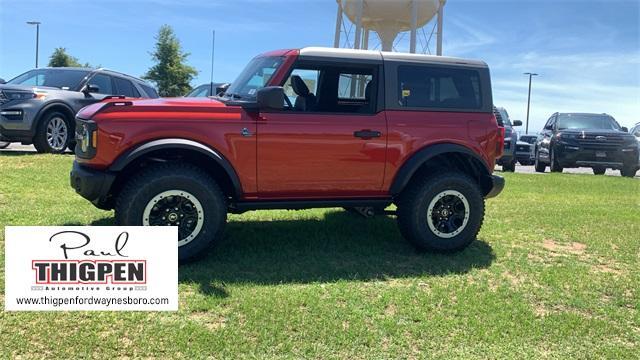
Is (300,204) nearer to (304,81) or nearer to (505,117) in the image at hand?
(304,81)

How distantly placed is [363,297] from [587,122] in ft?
42.9

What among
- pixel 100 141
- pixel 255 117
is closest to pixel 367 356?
pixel 255 117

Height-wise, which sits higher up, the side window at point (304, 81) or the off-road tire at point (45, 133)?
the side window at point (304, 81)

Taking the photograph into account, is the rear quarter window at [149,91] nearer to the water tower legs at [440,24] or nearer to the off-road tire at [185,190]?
the off-road tire at [185,190]

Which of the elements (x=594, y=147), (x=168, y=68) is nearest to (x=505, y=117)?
(x=594, y=147)

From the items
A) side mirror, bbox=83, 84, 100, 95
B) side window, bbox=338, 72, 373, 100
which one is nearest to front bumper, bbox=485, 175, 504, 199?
side window, bbox=338, 72, 373, 100

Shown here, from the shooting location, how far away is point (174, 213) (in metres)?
4.43

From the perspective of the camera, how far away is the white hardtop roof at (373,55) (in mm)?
4914

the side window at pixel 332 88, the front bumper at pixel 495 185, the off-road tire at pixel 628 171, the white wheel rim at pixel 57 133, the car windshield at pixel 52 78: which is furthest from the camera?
the off-road tire at pixel 628 171

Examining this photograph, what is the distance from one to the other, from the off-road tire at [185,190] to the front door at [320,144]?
0.45 metres

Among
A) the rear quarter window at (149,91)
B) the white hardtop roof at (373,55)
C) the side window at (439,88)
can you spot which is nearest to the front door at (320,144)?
the white hardtop roof at (373,55)

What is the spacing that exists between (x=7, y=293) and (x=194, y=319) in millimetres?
1206

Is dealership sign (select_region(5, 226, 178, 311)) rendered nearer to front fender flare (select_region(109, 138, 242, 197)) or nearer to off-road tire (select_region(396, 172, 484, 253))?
front fender flare (select_region(109, 138, 242, 197))

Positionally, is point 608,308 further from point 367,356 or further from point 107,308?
point 107,308
